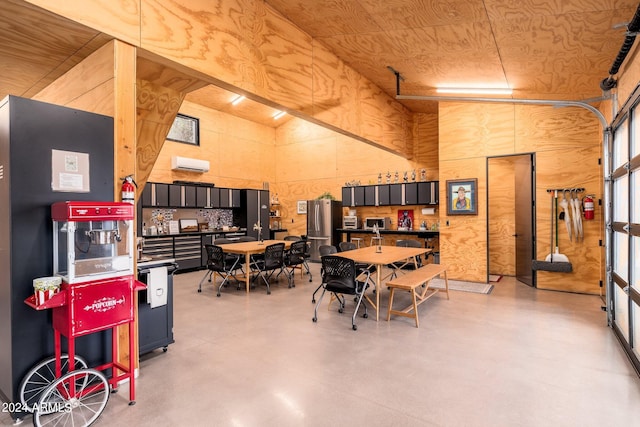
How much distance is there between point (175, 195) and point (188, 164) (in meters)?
0.88

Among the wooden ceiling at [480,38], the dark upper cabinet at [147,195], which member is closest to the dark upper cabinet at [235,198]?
the dark upper cabinet at [147,195]

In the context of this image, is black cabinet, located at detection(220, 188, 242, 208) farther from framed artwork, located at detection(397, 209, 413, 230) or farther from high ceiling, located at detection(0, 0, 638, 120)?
high ceiling, located at detection(0, 0, 638, 120)

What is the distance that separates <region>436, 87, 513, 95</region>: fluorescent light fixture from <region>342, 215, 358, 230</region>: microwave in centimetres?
415

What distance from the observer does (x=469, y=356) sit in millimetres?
3164

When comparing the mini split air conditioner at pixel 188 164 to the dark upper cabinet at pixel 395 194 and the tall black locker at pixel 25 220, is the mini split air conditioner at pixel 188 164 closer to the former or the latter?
the dark upper cabinet at pixel 395 194

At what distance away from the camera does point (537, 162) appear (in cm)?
584

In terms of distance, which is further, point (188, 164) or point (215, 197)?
point (215, 197)

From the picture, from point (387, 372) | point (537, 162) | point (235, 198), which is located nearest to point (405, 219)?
point (537, 162)

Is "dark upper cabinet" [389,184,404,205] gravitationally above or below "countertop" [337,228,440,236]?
above

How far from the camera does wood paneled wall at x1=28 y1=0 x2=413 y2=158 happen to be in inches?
102

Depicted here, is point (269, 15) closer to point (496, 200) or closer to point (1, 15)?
point (1, 15)

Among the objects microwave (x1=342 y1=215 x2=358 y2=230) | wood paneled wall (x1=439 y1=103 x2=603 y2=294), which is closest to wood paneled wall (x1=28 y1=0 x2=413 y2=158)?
wood paneled wall (x1=439 y1=103 x2=603 y2=294)

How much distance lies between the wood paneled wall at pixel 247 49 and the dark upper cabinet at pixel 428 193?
2.76 metres

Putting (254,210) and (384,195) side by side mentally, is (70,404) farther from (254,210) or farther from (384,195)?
(254,210)
